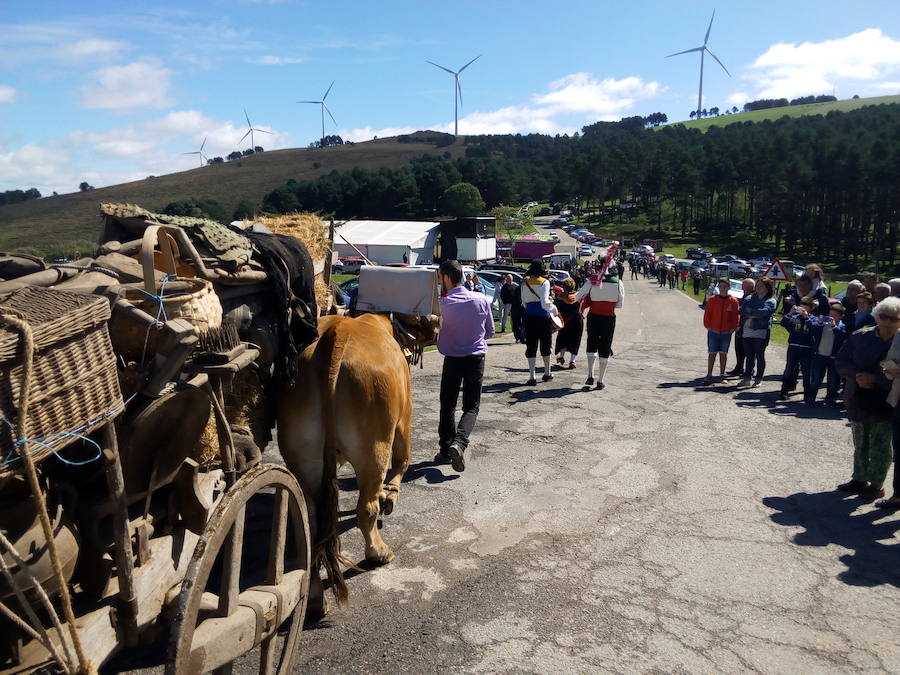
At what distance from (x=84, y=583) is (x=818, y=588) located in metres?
4.57

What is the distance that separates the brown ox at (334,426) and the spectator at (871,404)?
4.56 meters

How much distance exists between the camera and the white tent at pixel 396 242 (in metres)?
48.5

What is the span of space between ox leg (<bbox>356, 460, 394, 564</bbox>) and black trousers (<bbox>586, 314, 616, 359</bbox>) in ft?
22.3

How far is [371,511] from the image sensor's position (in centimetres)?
468

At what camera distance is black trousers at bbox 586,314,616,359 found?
11047 mm

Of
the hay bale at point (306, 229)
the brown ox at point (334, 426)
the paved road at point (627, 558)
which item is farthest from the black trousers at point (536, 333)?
the brown ox at point (334, 426)

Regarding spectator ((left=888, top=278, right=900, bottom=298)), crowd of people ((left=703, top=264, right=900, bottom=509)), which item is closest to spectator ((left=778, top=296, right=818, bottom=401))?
crowd of people ((left=703, top=264, right=900, bottom=509))

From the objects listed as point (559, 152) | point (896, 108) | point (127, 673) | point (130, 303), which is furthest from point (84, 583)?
point (559, 152)

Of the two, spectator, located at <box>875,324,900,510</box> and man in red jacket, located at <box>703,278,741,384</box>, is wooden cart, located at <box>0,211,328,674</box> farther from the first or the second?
man in red jacket, located at <box>703,278,741,384</box>

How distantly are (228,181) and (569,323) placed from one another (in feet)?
395

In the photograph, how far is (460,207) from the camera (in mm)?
94812

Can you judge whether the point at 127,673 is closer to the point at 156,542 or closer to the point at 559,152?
the point at 156,542

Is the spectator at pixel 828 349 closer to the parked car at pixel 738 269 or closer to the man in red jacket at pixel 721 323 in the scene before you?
the man in red jacket at pixel 721 323

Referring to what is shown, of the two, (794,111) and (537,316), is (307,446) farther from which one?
(794,111)
